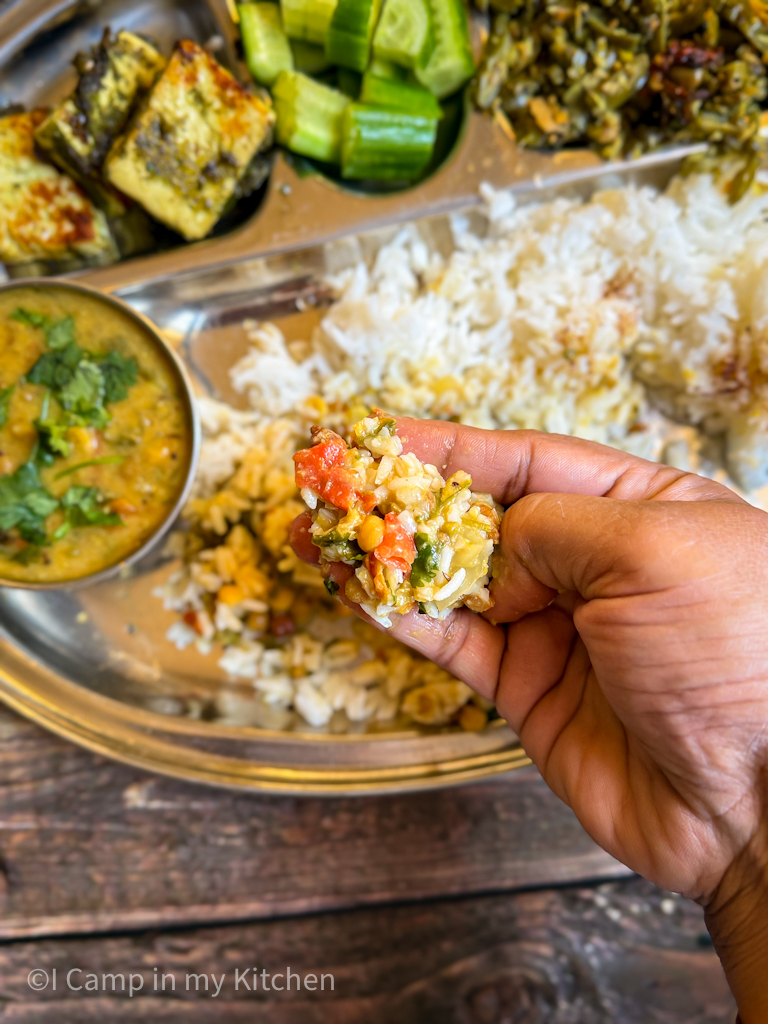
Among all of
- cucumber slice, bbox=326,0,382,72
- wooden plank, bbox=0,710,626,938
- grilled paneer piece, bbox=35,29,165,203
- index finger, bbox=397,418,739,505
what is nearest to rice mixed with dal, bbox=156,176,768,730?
wooden plank, bbox=0,710,626,938

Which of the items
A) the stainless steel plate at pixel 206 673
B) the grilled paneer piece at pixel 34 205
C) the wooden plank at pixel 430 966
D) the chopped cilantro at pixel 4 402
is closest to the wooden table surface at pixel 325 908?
the wooden plank at pixel 430 966

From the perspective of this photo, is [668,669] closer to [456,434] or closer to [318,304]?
[456,434]

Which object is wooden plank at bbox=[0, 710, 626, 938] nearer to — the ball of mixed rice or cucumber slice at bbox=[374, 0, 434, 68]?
the ball of mixed rice

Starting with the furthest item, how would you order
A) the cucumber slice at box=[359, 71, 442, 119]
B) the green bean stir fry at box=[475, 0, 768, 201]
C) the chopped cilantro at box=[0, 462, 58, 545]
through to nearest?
the cucumber slice at box=[359, 71, 442, 119], the green bean stir fry at box=[475, 0, 768, 201], the chopped cilantro at box=[0, 462, 58, 545]

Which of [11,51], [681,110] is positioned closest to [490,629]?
[681,110]

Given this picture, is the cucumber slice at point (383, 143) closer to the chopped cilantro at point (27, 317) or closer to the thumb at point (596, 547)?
the chopped cilantro at point (27, 317)

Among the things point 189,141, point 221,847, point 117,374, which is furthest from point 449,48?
point 221,847

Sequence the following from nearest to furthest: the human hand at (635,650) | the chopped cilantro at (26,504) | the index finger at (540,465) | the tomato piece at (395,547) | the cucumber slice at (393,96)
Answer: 1. the human hand at (635,650)
2. the tomato piece at (395,547)
3. the index finger at (540,465)
4. the chopped cilantro at (26,504)
5. the cucumber slice at (393,96)
